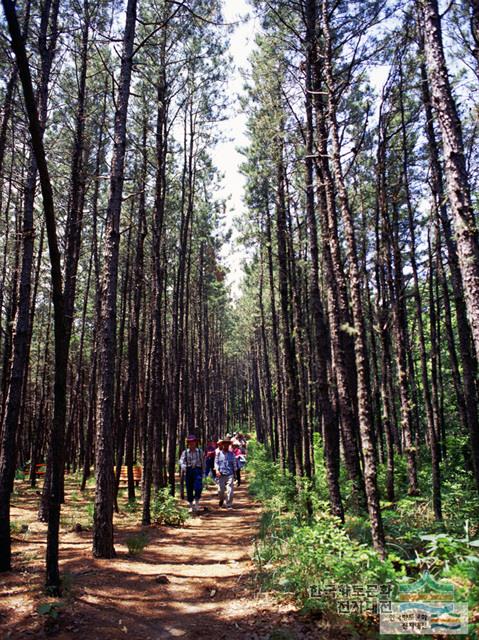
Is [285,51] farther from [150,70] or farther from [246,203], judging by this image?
[246,203]

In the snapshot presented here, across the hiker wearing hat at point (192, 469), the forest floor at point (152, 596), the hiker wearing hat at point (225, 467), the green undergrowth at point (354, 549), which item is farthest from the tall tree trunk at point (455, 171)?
the hiker wearing hat at point (225, 467)

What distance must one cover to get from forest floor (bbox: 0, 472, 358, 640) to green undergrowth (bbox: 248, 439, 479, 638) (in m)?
0.31

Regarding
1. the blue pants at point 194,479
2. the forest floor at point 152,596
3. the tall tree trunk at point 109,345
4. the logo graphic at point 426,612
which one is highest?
the tall tree trunk at point 109,345

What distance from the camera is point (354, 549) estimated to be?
17.5 ft

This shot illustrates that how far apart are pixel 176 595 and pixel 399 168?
1342cm

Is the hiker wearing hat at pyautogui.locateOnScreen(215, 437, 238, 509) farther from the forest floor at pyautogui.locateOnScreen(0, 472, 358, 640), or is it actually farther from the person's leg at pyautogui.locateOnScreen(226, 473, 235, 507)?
the forest floor at pyautogui.locateOnScreen(0, 472, 358, 640)

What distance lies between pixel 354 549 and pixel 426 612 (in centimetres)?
189

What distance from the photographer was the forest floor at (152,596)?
13.6 feet

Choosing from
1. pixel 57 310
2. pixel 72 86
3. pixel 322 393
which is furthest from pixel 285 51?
pixel 57 310

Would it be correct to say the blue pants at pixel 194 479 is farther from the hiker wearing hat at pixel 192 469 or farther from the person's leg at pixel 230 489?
the person's leg at pixel 230 489

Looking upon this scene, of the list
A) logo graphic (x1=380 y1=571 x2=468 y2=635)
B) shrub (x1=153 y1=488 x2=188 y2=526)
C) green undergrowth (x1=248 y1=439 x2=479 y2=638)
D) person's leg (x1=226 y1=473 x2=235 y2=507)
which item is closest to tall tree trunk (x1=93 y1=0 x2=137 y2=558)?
green undergrowth (x1=248 y1=439 x2=479 y2=638)

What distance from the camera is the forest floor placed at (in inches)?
163

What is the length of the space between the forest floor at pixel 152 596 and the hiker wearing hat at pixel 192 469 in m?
2.02

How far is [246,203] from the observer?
619 inches
